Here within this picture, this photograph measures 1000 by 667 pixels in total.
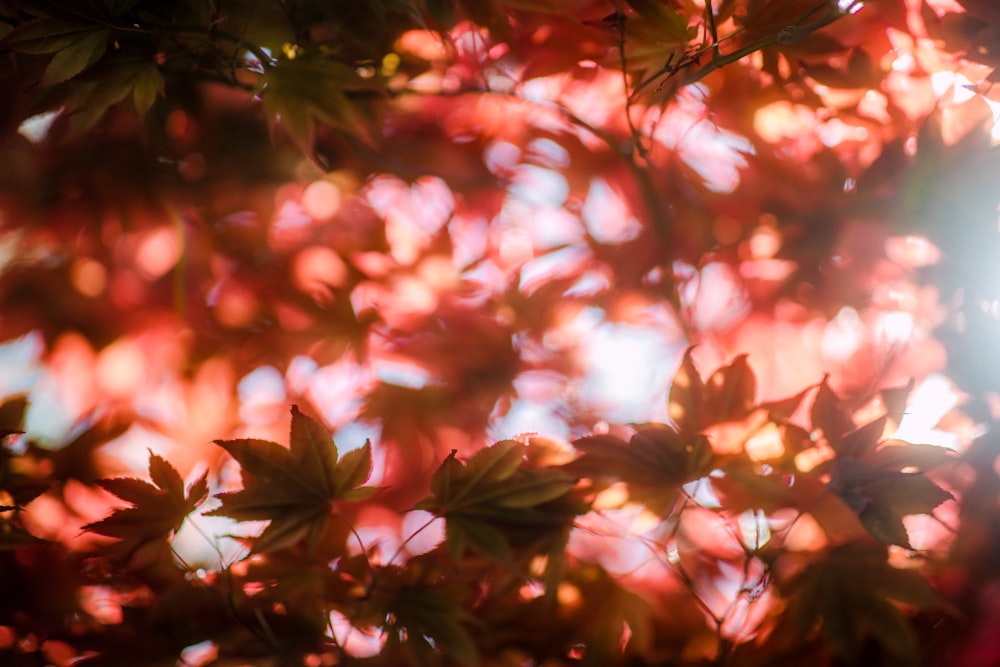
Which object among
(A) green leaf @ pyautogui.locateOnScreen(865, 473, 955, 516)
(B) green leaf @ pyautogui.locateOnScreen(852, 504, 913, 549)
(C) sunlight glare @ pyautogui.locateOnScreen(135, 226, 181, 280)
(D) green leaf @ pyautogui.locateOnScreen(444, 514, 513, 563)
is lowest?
(C) sunlight glare @ pyautogui.locateOnScreen(135, 226, 181, 280)

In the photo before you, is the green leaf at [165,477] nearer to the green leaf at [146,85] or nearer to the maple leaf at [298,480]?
the maple leaf at [298,480]

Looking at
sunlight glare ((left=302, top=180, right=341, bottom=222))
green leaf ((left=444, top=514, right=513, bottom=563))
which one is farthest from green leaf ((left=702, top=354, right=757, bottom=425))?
sunlight glare ((left=302, top=180, right=341, bottom=222))

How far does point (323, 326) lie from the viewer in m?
0.87

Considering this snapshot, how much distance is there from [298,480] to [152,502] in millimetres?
133

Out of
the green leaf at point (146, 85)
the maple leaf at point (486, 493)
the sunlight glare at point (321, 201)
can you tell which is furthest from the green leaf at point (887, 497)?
the sunlight glare at point (321, 201)

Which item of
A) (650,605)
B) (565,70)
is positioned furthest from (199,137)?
(650,605)

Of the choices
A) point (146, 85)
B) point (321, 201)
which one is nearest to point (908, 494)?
point (146, 85)

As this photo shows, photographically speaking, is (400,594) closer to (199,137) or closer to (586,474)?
(586,474)

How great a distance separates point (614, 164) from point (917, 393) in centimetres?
51

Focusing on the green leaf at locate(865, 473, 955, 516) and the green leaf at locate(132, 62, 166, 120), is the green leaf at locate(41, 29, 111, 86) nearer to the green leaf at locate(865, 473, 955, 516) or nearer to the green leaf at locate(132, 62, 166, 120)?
the green leaf at locate(132, 62, 166, 120)

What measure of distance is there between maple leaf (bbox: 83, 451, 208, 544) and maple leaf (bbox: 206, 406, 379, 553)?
6 cm

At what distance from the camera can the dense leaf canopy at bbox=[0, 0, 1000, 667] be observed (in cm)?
50

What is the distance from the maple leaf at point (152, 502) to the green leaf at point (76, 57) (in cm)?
31

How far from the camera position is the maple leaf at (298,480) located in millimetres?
465
